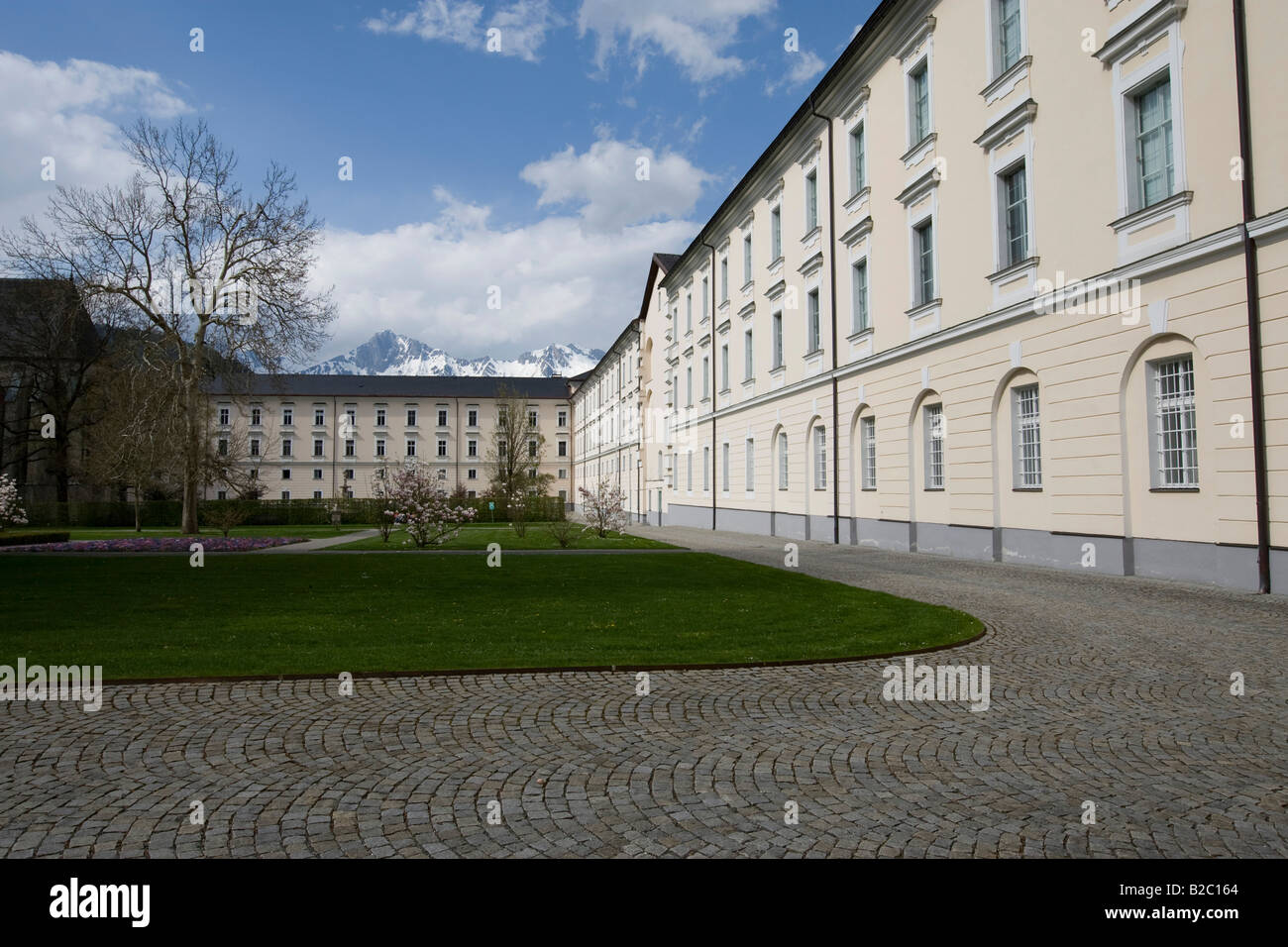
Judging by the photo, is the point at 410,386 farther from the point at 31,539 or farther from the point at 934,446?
the point at 934,446

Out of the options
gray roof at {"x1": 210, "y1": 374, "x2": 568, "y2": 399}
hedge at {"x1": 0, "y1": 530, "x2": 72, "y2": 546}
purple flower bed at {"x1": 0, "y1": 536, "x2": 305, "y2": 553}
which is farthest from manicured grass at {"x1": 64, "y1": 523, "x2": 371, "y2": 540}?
gray roof at {"x1": 210, "y1": 374, "x2": 568, "y2": 399}

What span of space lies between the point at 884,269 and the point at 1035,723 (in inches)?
742

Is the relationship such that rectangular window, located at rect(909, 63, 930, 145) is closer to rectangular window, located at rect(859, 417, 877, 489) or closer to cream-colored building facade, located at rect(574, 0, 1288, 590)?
cream-colored building facade, located at rect(574, 0, 1288, 590)

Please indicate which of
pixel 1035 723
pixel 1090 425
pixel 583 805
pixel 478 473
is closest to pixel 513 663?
pixel 583 805

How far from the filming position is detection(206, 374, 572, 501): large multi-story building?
84.9m

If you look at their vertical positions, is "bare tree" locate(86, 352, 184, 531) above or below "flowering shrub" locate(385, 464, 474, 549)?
above

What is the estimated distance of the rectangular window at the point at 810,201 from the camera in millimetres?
27484

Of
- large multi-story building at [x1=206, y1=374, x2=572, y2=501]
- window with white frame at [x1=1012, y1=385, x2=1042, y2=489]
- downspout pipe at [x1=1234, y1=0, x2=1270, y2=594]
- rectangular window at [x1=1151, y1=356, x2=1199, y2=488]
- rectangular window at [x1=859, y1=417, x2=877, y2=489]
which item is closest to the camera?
downspout pipe at [x1=1234, y1=0, x2=1270, y2=594]

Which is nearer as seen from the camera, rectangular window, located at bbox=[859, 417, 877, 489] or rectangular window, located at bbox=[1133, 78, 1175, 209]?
rectangular window, located at bbox=[1133, 78, 1175, 209]

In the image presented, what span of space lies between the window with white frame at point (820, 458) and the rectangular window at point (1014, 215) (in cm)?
1022

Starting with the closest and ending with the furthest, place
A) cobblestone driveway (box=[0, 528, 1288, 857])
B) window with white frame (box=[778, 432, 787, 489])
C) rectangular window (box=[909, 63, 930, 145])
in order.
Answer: cobblestone driveway (box=[0, 528, 1288, 857]) → rectangular window (box=[909, 63, 930, 145]) → window with white frame (box=[778, 432, 787, 489])

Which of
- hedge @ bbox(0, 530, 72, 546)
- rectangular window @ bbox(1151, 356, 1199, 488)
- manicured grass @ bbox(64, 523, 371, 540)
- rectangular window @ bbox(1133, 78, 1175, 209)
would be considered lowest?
manicured grass @ bbox(64, 523, 371, 540)

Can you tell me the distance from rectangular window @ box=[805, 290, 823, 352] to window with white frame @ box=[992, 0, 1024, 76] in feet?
33.9
